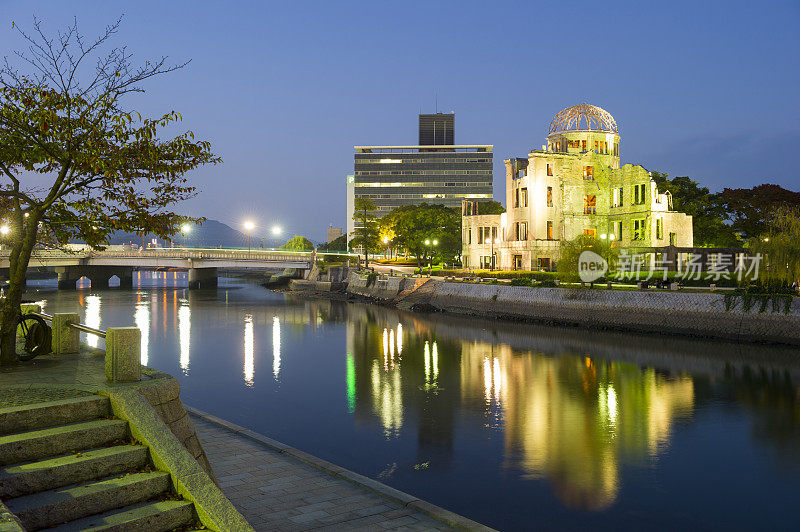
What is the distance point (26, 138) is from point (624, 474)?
1770 cm

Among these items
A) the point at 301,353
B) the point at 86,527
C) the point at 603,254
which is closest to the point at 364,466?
the point at 86,527

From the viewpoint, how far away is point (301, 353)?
138ft

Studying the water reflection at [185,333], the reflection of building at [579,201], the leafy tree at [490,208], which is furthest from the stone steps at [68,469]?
the leafy tree at [490,208]

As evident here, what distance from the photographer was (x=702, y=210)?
88812 millimetres

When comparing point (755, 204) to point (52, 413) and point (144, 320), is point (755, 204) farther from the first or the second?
point (52, 413)

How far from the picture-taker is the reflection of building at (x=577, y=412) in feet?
57.5

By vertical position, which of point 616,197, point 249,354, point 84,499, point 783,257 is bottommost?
point 249,354

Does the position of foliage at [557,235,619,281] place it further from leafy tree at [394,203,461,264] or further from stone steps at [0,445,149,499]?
stone steps at [0,445,149,499]

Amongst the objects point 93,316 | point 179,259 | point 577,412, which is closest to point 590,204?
point 577,412

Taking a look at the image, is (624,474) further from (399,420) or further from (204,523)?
(204,523)

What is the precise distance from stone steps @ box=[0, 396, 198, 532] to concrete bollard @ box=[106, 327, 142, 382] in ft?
2.82

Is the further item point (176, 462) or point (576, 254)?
point (576, 254)

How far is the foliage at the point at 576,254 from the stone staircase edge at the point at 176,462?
→ 52146mm

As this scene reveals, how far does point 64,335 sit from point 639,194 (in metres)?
75.2
